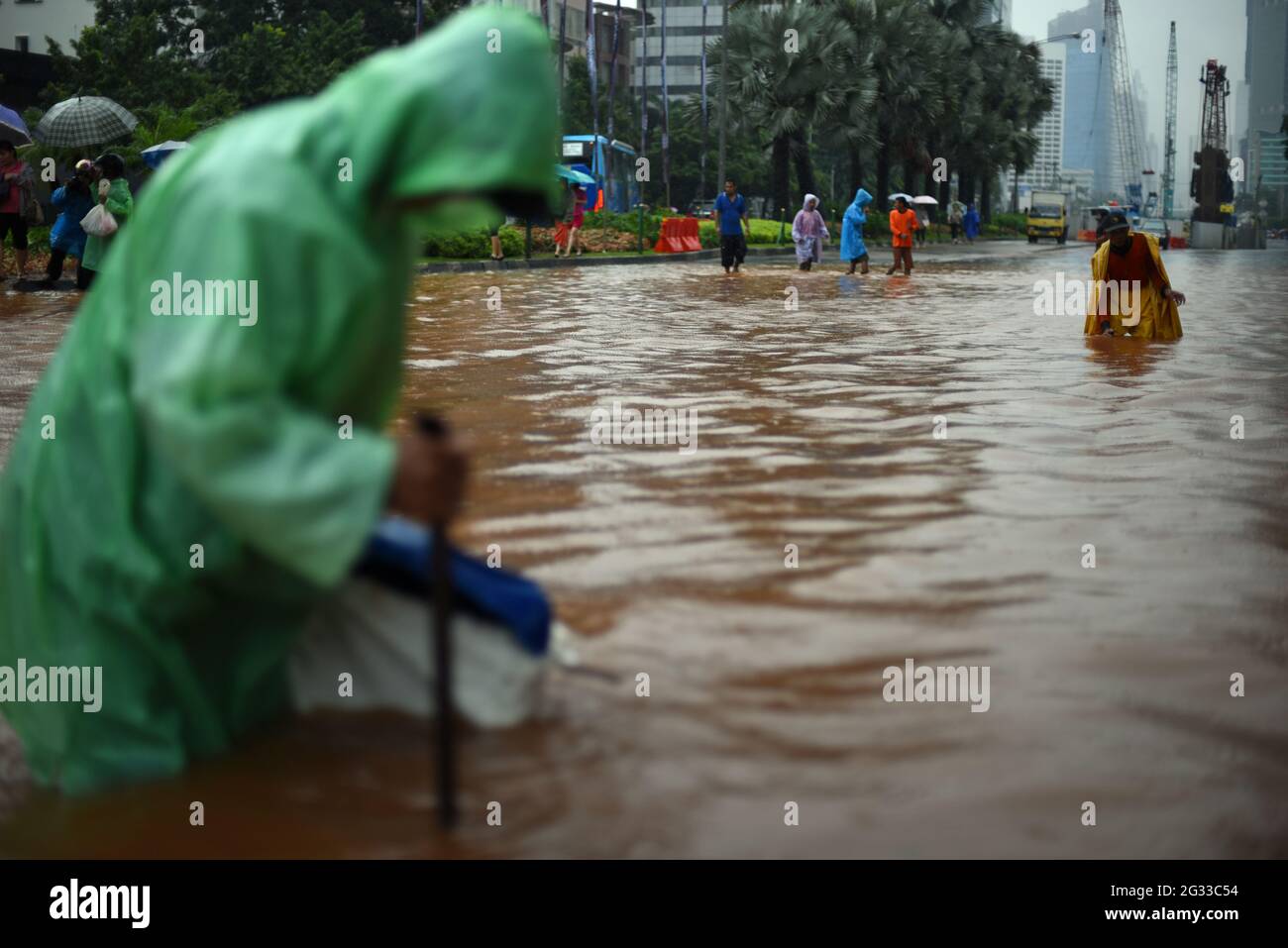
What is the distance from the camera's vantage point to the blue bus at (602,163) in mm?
50188

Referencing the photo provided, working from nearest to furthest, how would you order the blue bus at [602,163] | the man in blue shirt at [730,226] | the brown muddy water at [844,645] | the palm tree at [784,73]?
the brown muddy water at [844,645] < the man in blue shirt at [730,226] < the palm tree at [784,73] < the blue bus at [602,163]

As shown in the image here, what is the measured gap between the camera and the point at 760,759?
10.6 ft

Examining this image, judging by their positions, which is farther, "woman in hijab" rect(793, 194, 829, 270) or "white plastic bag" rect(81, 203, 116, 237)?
"woman in hijab" rect(793, 194, 829, 270)

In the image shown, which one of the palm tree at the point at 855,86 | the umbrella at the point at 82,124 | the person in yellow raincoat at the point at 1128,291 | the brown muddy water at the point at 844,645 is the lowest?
the brown muddy water at the point at 844,645

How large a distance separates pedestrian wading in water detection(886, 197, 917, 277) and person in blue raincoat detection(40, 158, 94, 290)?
1389 centimetres

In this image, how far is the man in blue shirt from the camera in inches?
1079

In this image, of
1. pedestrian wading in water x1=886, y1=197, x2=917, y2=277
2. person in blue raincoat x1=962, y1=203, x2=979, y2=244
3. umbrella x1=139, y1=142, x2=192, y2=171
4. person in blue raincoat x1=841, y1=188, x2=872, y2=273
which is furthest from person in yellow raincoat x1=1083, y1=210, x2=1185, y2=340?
person in blue raincoat x1=962, y1=203, x2=979, y2=244

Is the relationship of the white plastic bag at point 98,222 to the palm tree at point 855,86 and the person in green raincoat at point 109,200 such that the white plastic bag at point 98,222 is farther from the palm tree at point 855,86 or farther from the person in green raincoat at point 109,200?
the palm tree at point 855,86

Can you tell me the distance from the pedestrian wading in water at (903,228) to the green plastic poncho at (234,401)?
25041mm

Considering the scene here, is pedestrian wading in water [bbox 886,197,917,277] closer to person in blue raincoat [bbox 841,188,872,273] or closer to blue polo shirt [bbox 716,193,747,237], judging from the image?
person in blue raincoat [bbox 841,188,872,273]

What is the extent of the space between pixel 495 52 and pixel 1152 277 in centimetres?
1229

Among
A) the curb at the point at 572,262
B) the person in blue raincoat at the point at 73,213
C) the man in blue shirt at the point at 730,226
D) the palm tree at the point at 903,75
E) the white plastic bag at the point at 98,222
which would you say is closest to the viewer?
the white plastic bag at the point at 98,222

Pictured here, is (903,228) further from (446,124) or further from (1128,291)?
(446,124)

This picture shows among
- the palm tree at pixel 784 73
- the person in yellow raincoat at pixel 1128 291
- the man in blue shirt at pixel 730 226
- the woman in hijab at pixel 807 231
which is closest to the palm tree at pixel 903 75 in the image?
the palm tree at pixel 784 73
